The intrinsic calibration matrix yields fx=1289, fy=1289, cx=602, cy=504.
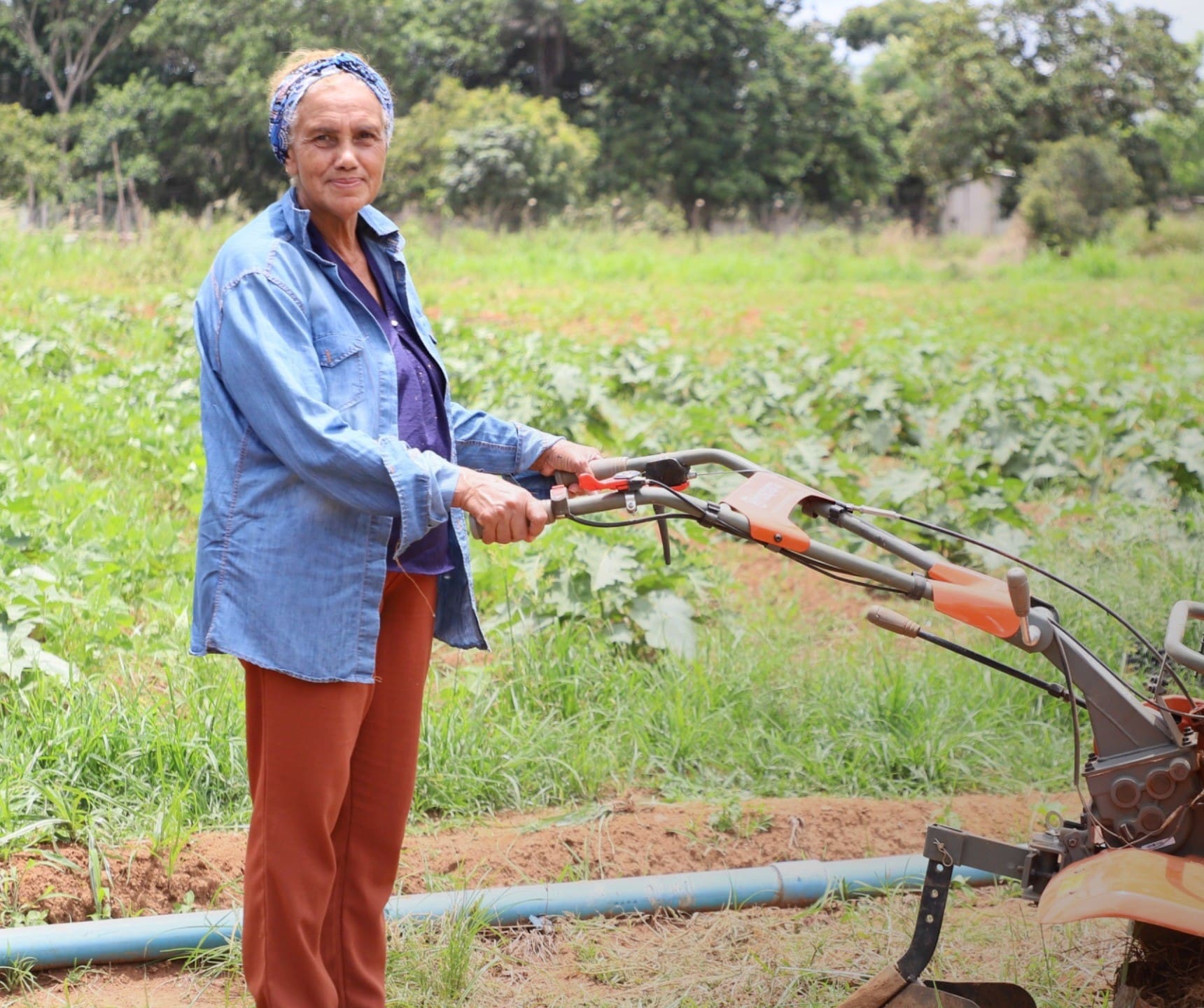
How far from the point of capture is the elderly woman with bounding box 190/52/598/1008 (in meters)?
1.83

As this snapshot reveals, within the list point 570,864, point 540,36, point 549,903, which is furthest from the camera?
point 540,36

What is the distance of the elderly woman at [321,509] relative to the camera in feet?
6.02

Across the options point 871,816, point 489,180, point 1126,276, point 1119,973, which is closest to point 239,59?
point 489,180

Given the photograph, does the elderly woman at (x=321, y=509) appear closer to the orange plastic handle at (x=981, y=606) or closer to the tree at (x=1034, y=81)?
the orange plastic handle at (x=981, y=606)

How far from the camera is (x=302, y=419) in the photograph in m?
1.78

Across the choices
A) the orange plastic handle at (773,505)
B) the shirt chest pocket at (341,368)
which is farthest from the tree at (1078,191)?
the shirt chest pocket at (341,368)

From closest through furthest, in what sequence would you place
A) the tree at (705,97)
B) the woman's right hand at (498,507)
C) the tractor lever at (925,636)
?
1. the woman's right hand at (498,507)
2. the tractor lever at (925,636)
3. the tree at (705,97)

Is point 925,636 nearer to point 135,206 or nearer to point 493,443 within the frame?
point 493,443

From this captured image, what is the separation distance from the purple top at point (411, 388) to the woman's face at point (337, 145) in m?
0.09

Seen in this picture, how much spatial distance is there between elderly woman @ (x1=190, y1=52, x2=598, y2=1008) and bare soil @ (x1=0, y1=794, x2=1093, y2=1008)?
50 cm

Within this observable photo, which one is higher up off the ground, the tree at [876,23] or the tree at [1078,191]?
the tree at [876,23]

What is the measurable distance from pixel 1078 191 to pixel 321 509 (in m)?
17.3

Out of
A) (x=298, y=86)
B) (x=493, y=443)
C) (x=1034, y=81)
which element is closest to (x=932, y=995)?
(x=493, y=443)

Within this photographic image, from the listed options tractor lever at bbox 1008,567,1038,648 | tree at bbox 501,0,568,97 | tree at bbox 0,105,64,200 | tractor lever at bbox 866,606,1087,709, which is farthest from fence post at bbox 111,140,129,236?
tractor lever at bbox 1008,567,1038,648
